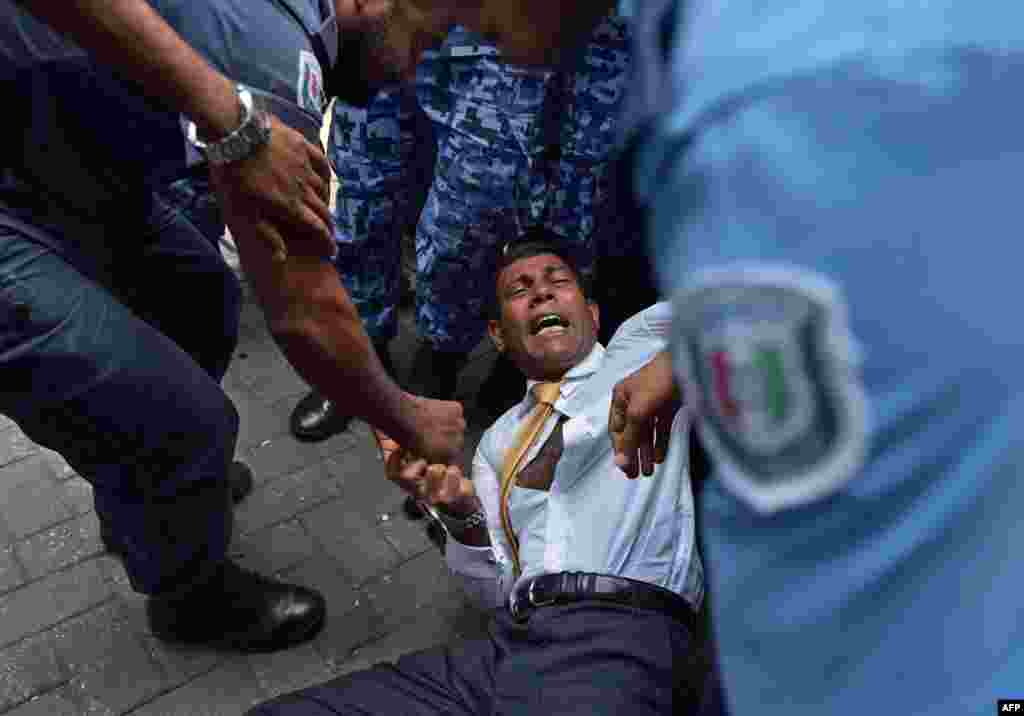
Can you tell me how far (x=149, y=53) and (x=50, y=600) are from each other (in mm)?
1654

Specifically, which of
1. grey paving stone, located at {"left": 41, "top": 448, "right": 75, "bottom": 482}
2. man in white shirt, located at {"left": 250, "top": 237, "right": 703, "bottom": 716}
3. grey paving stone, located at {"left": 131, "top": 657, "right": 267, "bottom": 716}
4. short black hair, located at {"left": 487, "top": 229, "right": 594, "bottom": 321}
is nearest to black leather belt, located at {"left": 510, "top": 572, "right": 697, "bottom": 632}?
man in white shirt, located at {"left": 250, "top": 237, "right": 703, "bottom": 716}

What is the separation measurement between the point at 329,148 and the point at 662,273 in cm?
223

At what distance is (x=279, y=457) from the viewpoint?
2.79 metres

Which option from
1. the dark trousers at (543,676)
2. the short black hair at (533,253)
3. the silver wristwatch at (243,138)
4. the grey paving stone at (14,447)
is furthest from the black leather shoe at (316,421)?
the silver wristwatch at (243,138)

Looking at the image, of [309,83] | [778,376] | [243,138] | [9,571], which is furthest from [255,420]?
[778,376]

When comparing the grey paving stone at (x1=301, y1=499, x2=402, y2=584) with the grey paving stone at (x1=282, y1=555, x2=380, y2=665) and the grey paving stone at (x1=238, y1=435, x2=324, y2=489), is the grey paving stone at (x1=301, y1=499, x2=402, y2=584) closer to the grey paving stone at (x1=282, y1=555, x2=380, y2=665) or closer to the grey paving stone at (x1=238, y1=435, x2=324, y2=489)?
the grey paving stone at (x1=282, y1=555, x2=380, y2=665)

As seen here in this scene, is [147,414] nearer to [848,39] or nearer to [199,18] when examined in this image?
[199,18]

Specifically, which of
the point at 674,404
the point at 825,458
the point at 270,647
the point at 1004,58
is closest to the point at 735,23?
the point at 1004,58

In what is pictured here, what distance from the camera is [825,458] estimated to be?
2.01 feet

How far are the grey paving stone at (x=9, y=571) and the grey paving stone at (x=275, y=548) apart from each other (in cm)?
55

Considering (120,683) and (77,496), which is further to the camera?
(77,496)

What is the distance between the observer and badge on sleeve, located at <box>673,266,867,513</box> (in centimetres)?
59

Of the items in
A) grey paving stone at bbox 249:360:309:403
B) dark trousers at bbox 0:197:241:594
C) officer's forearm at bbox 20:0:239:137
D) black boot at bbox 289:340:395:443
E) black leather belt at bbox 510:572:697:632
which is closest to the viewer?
officer's forearm at bbox 20:0:239:137

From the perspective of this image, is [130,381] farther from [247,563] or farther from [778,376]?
[778,376]
